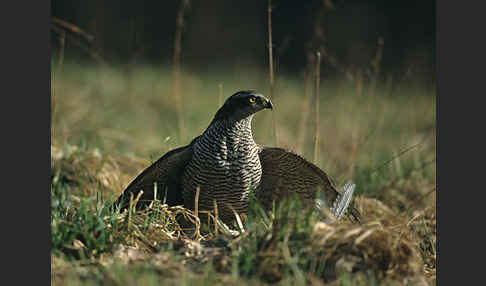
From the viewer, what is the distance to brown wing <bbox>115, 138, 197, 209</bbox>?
3.51 meters

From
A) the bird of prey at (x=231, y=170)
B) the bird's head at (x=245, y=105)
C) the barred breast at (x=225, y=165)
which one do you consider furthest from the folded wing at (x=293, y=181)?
the bird's head at (x=245, y=105)

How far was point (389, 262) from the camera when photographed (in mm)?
2619

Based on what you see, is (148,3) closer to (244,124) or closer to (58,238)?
(244,124)

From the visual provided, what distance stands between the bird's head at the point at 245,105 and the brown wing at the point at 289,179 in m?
0.32

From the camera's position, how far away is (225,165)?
136 inches

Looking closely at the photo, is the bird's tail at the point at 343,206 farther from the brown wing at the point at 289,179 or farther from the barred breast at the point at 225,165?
the barred breast at the point at 225,165

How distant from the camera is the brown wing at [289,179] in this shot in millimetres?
3623

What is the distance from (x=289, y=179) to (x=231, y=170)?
0.49m

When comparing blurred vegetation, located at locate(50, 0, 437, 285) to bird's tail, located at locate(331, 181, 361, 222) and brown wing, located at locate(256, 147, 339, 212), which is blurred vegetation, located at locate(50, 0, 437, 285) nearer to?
bird's tail, located at locate(331, 181, 361, 222)

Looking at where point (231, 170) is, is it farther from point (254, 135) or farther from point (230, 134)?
point (254, 135)

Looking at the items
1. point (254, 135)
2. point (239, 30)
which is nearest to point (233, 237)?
point (254, 135)

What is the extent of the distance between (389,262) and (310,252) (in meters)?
0.39

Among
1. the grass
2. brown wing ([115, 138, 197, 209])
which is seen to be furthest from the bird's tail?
brown wing ([115, 138, 197, 209])

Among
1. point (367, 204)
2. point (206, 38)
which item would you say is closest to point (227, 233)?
point (367, 204)
